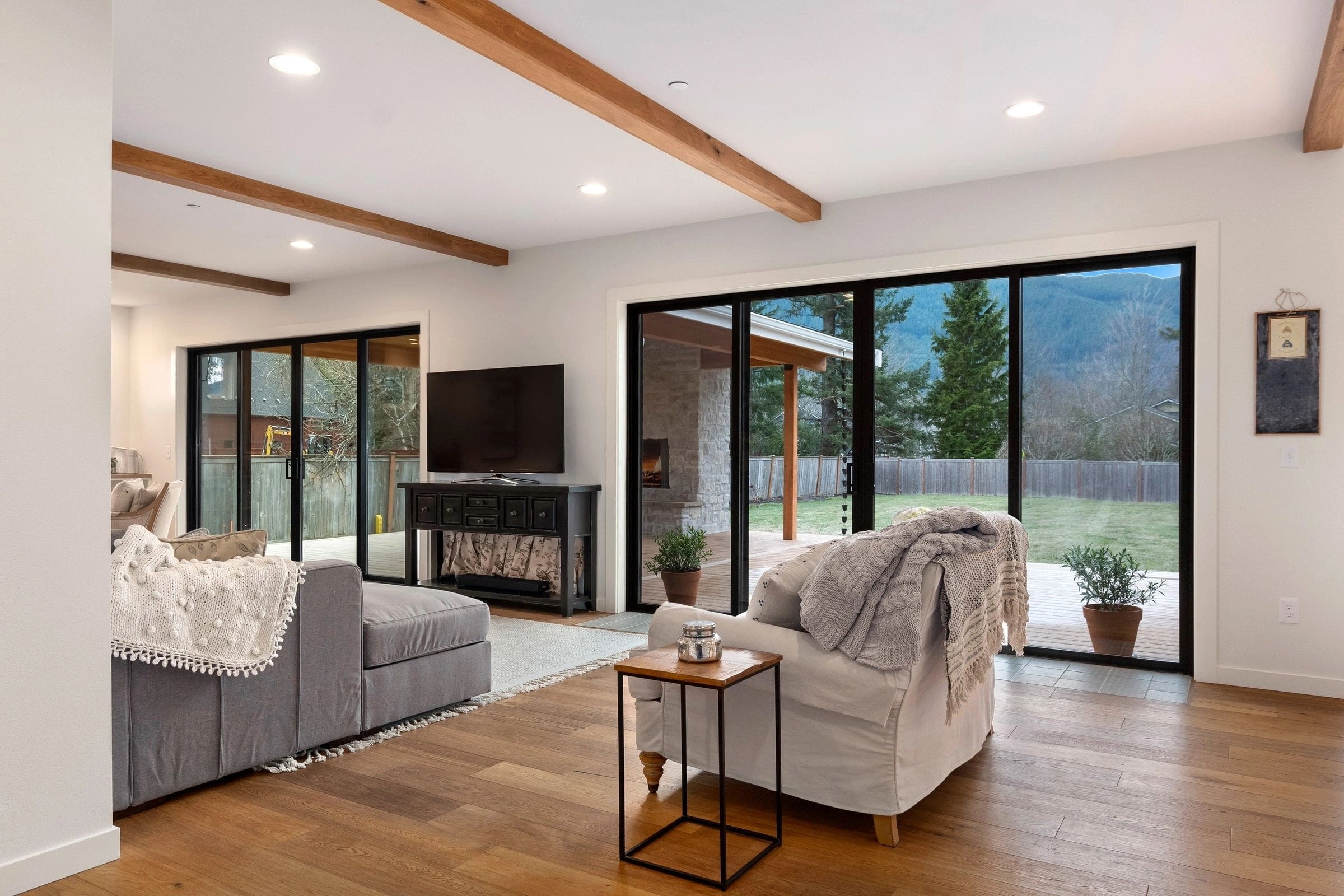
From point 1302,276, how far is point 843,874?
11.5 feet

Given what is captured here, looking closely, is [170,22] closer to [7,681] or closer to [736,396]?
[7,681]

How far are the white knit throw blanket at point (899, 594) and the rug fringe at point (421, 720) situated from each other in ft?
2.85

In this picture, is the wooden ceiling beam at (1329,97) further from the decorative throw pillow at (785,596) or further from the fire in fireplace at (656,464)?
the fire in fireplace at (656,464)

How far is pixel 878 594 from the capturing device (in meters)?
2.53

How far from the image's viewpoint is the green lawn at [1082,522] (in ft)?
15.0

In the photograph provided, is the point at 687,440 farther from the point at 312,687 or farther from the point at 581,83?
the point at 312,687

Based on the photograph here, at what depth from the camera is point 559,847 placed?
2.51 metres

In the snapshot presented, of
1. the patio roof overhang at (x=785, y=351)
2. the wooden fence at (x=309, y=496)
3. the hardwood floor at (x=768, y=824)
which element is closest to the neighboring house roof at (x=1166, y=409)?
the patio roof overhang at (x=785, y=351)

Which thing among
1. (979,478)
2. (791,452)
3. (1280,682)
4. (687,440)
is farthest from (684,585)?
(1280,682)

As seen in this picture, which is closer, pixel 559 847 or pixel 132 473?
pixel 559 847

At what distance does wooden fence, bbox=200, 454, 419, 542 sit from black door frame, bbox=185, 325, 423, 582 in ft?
0.17

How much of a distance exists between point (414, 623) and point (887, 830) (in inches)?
76.3

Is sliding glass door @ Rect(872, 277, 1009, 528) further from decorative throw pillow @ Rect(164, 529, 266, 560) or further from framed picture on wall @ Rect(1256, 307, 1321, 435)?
decorative throw pillow @ Rect(164, 529, 266, 560)

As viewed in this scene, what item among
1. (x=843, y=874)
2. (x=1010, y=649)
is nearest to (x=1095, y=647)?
(x=1010, y=649)
